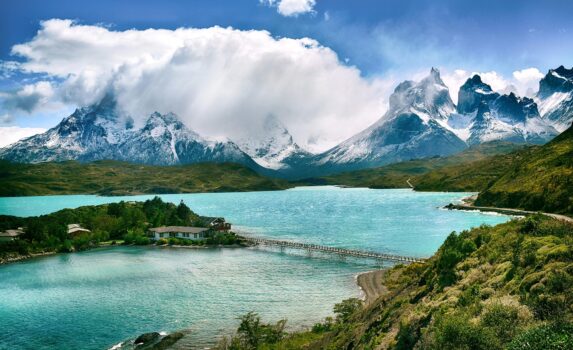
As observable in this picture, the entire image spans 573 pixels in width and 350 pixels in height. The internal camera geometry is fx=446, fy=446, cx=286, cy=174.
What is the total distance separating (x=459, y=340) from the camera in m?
20.4

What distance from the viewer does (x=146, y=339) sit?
2079 inches

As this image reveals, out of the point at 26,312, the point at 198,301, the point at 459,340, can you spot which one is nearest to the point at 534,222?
the point at 459,340

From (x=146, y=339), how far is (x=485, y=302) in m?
40.8

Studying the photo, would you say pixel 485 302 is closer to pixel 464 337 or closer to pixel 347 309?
pixel 464 337

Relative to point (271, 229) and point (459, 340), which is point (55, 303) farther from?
point (271, 229)

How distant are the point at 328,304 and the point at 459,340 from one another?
47.6 meters

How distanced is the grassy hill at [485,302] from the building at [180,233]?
93971 mm

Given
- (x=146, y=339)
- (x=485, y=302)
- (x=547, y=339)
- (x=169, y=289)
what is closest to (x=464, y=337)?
(x=547, y=339)

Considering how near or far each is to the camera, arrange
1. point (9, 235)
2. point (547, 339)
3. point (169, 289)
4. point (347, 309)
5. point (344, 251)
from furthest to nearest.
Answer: point (9, 235)
point (344, 251)
point (169, 289)
point (347, 309)
point (547, 339)

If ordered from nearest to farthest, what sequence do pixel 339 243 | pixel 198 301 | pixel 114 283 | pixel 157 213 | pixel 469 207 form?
pixel 198 301 → pixel 114 283 → pixel 339 243 → pixel 157 213 → pixel 469 207

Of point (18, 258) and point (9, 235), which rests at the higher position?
point (9, 235)

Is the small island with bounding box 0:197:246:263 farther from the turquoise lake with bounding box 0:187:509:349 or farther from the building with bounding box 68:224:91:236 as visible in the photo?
the turquoise lake with bounding box 0:187:509:349

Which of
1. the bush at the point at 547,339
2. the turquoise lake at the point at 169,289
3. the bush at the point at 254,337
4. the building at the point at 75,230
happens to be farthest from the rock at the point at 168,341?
the building at the point at 75,230

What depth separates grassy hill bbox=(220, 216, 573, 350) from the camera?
20.1m
